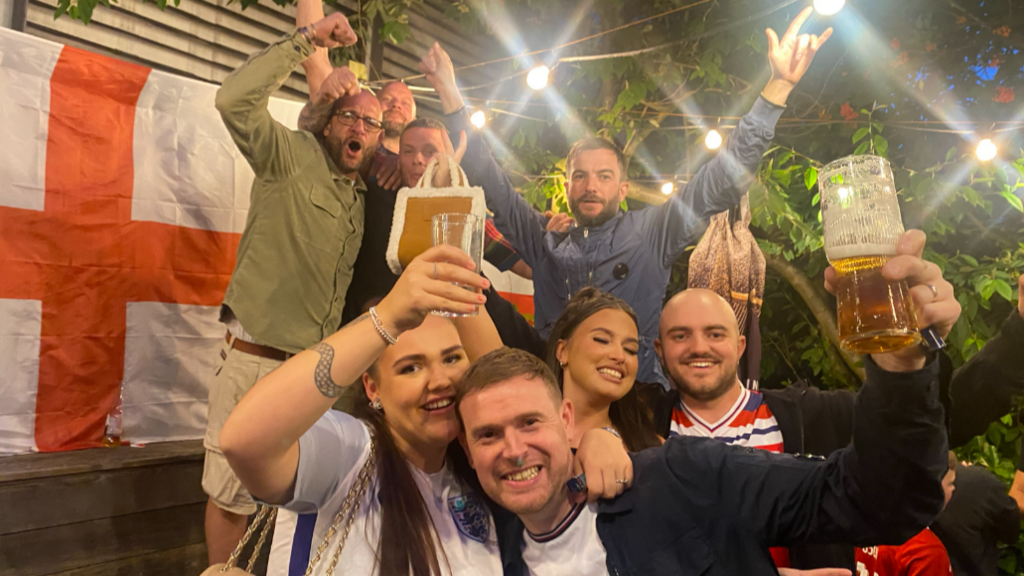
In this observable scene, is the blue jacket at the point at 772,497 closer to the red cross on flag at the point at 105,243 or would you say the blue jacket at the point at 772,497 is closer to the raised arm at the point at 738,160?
the raised arm at the point at 738,160

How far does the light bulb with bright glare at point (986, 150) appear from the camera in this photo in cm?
358

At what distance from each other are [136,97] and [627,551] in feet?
8.94

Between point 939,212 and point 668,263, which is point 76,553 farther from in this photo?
point 939,212

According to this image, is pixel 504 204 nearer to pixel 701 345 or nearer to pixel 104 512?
pixel 701 345

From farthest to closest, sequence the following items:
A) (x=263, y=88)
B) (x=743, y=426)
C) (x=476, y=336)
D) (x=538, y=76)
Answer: (x=538, y=76) < (x=263, y=88) < (x=743, y=426) < (x=476, y=336)

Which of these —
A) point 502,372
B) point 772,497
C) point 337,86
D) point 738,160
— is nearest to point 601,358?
point 502,372

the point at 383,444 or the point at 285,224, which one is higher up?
the point at 285,224

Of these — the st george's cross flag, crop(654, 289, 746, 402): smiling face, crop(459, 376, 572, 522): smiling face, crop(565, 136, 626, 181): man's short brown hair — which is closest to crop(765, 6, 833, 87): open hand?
crop(565, 136, 626, 181): man's short brown hair

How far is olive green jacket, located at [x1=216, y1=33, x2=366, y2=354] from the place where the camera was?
2.28m

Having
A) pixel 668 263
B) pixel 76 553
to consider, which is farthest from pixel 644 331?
pixel 76 553

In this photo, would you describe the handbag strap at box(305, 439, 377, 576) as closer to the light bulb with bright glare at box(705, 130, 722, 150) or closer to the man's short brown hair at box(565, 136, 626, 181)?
the man's short brown hair at box(565, 136, 626, 181)

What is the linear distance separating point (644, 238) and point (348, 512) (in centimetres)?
173

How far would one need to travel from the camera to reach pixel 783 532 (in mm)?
1309

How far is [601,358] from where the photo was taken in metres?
1.96
